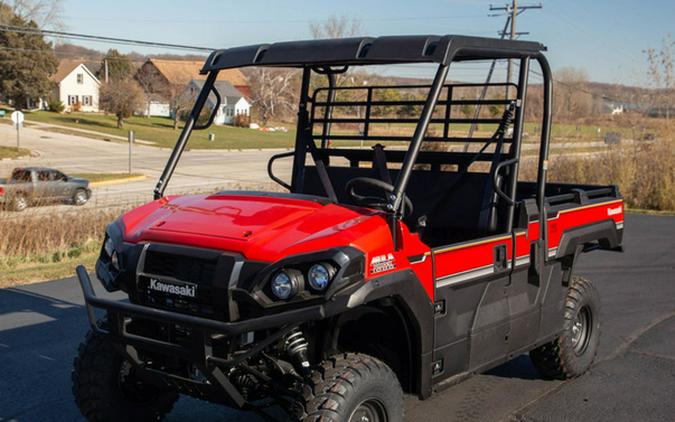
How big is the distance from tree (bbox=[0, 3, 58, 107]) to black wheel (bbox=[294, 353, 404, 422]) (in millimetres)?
61266

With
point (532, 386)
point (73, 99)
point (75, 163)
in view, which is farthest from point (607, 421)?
point (73, 99)

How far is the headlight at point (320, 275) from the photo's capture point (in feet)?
11.0

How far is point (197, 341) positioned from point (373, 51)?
1.71 meters

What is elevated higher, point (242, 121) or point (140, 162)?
point (242, 121)

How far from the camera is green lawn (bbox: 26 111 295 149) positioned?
54.4 m

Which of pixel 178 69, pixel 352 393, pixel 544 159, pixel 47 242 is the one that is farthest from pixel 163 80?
pixel 352 393

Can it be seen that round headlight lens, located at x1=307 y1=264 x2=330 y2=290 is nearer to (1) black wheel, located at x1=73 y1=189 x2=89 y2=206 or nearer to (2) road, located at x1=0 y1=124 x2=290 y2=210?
(1) black wheel, located at x1=73 y1=189 x2=89 y2=206

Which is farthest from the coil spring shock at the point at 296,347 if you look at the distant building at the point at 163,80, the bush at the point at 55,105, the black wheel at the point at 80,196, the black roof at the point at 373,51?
the bush at the point at 55,105

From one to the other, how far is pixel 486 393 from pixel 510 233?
1.24 metres

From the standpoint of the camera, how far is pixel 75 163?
3872 centimetres

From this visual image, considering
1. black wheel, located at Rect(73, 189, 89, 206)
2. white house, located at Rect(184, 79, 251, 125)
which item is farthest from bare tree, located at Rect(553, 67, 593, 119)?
white house, located at Rect(184, 79, 251, 125)

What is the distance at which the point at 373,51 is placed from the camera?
4.01 meters

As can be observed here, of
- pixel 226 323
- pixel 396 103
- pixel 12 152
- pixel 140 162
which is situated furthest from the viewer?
pixel 12 152

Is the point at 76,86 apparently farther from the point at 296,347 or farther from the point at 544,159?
the point at 296,347
